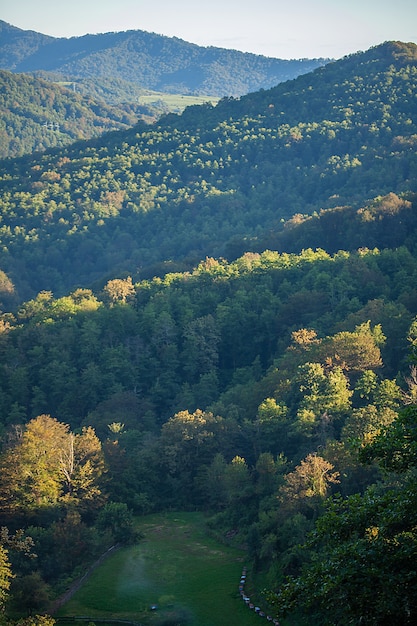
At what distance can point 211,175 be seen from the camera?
330 ft

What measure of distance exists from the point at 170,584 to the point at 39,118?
147225mm

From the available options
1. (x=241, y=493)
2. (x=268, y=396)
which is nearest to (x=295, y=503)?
(x=241, y=493)

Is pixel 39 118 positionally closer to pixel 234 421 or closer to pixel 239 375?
pixel 239 375

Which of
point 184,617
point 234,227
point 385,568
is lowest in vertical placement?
point 184,617

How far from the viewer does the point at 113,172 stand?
100125 mm

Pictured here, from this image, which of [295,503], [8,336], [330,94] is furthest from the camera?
[330,94]

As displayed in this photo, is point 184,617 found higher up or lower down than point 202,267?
lower down

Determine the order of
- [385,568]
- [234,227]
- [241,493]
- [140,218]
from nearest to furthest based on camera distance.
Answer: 1. [385,568]
2. [241,493]
3. [234,227]
4. [140,218]

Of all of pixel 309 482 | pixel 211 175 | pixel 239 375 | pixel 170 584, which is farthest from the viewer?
pixel 211 175

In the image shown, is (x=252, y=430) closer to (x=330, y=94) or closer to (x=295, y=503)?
(x=295, y=503)

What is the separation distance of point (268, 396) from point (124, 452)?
23.6 ft

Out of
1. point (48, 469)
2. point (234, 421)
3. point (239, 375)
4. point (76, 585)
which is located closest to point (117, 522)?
point (48, 469)

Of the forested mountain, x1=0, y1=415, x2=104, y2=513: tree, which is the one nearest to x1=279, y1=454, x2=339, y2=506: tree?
x1=0, y1=415, x2=104, y2=513: tree

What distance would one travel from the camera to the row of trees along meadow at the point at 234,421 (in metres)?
13.3
